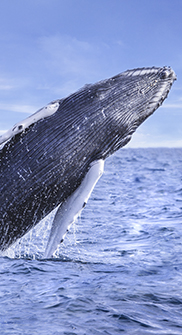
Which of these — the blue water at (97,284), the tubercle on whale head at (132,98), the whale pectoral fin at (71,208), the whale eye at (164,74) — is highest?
the whale eye at (164,74)

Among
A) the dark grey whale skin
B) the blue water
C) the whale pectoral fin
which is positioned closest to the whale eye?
the dark grey whale skin

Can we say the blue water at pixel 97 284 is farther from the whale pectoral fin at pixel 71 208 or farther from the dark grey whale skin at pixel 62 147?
the dark grey whale skin at pixel 62 147

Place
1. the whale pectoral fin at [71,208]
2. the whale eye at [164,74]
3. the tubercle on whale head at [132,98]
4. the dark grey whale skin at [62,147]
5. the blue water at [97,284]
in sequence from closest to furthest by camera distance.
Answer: the blue water at [97,284]
the whale pectoral fin at [71,208]
the dark grey whale skin at [62,147]
the tubercle on whale head at [132,98]
the whale eye at [164,74]

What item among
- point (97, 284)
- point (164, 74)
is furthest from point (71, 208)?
point (164, 74)

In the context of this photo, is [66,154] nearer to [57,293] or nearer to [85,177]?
[85,177]

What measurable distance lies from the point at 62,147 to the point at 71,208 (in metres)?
1.22

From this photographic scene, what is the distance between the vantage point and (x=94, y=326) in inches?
254

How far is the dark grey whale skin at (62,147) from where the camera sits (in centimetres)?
787

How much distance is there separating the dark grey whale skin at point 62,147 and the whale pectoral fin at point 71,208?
142mm

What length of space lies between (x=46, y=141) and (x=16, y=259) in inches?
133

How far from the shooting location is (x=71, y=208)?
7.96m

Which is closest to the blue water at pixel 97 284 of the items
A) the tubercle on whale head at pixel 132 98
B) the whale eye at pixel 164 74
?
the tubercle on whale head at pixel 132 98

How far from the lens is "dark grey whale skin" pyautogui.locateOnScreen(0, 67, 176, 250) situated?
310 inches

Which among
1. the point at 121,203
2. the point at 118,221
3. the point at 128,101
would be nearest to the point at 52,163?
the point at 128,101
